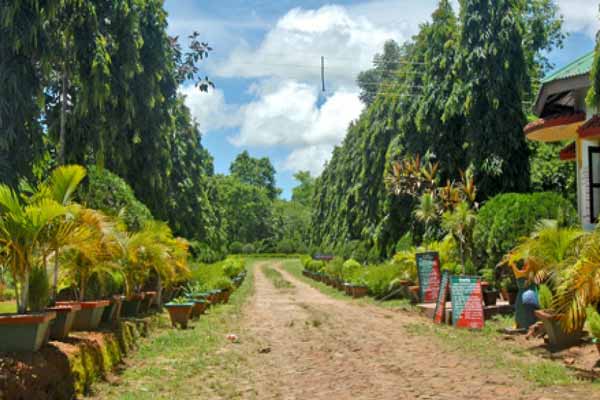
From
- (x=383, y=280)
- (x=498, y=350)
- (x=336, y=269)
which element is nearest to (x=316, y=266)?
(x=336, y=269)

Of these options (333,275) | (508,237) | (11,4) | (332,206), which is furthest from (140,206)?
(332,206)

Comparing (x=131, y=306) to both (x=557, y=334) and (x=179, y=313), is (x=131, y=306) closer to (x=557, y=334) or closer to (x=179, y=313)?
(x=179, y=313)

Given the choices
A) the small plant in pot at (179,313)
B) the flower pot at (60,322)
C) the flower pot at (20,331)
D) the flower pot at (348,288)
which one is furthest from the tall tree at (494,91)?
the flower pot at (20,331)

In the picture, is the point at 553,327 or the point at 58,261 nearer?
the point at 58,261

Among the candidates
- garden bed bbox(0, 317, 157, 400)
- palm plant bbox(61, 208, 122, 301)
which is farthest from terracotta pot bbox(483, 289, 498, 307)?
garden bed bbox(0, 317, 157, 400)

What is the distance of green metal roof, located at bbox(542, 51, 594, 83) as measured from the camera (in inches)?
607

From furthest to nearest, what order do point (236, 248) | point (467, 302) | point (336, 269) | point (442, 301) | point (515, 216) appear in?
point (236, 248) < point (336, 269) < point (515, 216) < point (442, 301) < point (467, 302)

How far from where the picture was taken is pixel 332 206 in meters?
→ 55.5

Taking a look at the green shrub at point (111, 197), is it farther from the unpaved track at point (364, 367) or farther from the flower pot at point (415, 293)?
the flower pot at point (415, 293)

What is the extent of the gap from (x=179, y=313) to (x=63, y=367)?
6.77 metres

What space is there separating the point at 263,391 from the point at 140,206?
924 cm

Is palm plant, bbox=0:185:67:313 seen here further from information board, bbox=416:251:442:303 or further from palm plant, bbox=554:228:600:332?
information board, bbox=416:251:442:303

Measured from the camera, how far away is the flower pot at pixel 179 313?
1323 cm

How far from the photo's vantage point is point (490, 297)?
15352 mm
